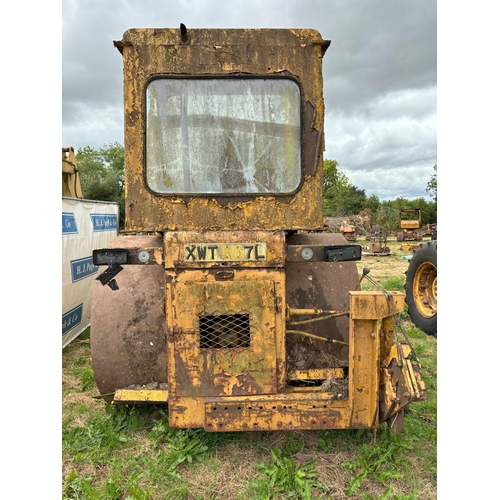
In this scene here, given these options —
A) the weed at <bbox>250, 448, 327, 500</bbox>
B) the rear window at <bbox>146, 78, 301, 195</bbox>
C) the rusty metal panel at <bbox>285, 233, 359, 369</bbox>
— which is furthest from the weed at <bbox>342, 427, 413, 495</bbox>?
the rear window at <bbox>146, 78, 301, 195</bbox>

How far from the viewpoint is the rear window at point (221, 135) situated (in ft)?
8.34

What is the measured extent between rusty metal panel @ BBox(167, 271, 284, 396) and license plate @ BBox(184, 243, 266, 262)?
0.35 ft

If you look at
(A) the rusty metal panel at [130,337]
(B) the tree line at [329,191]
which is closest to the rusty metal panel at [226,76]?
(A) the rusty metal panel at [130,337]

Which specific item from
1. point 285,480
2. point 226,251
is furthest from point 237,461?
point 226,251

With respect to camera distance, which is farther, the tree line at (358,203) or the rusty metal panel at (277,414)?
the tree line at (358,203)

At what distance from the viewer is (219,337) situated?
8.11ft

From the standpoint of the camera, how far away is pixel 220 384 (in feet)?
8.04

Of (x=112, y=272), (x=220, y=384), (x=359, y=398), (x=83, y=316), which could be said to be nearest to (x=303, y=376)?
(x=359, y=398)

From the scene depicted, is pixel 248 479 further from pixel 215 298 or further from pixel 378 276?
pixel 378 276

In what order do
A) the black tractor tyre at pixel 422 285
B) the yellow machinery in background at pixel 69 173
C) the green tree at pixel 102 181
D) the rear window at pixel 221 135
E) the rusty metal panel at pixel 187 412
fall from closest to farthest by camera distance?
1. the rusty metal panel at pixel 187 412
2. the rear window at pixel 221 135
3. the black tractor tyre at pixel 422 285
4. the yellow machinery in background at pixel 69 173
5. the green tree at pixel 102 181

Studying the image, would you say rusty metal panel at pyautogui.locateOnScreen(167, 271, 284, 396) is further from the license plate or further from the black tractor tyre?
the black tractor tyre

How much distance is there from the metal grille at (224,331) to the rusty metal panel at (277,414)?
1.16 ft

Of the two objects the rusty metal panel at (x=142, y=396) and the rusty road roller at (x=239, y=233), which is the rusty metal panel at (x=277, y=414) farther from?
the rusty metal panel at (x=142, y=396)

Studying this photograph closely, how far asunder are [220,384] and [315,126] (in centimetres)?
182
